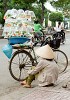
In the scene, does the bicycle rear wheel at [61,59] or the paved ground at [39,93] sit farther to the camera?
the bicycle rear wheel at [61,59]

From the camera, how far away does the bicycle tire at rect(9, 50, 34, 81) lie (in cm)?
842

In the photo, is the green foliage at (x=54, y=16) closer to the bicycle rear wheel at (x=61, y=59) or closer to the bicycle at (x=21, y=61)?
the bicycle rear wheel at (x=61, y=59)

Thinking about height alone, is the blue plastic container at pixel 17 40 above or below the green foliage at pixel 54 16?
below

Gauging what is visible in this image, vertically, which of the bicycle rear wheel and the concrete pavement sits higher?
the bicycle rear wheel

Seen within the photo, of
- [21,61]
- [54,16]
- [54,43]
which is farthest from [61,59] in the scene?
[54,16]

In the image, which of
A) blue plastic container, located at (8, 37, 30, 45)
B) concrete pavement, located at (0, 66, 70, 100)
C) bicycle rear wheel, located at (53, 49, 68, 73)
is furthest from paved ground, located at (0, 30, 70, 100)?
bicycle rear wheel, located at (53, 49, 68, 73)

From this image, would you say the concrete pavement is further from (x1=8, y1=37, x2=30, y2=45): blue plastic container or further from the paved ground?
(x1=8, y1=37, x2=30, y2=45): blue plastic container

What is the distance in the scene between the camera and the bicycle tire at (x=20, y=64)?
842 centimetres

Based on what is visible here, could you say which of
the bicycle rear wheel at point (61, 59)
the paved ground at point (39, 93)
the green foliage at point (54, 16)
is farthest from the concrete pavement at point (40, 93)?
the green foliage at point (54, 16)

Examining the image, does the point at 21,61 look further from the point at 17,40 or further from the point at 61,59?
the point at 61,59

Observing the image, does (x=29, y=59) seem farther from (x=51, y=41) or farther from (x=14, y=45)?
(x=51, y=41)

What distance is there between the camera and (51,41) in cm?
966

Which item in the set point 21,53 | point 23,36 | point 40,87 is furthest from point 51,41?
point 40,87

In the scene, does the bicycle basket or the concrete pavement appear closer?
the concrete pavement
